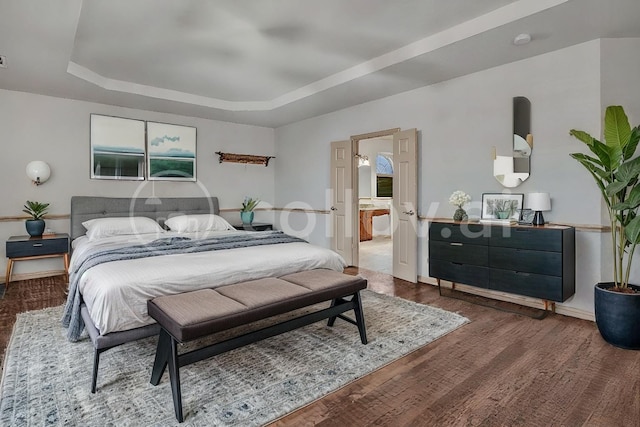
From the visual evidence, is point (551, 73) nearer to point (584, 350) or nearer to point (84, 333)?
point (584, 350)

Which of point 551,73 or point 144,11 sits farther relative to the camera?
point 551,73

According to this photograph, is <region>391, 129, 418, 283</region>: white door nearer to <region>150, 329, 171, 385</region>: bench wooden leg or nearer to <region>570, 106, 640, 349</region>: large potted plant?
<region>570, 106, 640, 349</region>: large potted plant

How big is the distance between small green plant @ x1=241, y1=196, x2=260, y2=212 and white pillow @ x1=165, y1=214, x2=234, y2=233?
111cm

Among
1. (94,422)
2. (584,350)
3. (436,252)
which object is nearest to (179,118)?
(436,252)

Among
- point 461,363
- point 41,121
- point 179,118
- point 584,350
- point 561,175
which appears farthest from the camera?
point 179,118

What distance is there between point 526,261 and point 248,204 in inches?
174

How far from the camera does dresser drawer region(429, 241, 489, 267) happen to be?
3.58 meters

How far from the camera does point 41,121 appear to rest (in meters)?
4.59

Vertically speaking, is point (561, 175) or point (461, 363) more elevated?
point (561, 175)

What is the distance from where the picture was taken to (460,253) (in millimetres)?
3777

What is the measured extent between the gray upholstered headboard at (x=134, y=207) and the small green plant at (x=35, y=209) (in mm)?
328

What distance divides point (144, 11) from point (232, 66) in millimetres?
1320

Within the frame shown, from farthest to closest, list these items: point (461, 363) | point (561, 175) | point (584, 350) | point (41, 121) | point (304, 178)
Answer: point (304, 178) → point (41, 121) → point (561, 175) → point (584, 350) → point (461, 363)

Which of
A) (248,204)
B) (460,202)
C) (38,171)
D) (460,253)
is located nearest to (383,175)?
(248,204)
